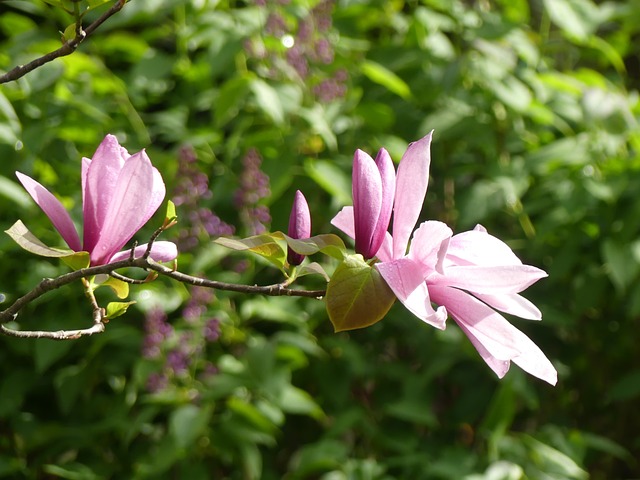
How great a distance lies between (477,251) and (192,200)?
3.78 ft

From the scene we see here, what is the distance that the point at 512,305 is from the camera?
64 centimetres

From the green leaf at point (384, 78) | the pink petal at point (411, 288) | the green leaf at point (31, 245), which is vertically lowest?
the green leaf at point (384, 78)

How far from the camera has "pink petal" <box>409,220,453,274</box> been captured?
62 cm

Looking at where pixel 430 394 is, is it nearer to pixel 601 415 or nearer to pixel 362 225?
pixel 601 415

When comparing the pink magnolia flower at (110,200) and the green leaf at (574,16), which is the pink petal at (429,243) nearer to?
the pink magnolia flower at (110,200)

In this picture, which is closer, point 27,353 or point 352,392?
point 27,353

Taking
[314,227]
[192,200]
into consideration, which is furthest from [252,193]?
[314,227]

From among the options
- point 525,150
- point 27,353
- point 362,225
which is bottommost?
point 27,353

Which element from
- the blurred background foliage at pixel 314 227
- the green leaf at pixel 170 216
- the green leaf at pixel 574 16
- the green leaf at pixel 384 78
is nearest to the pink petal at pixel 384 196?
the green leaf at pixel 170 216

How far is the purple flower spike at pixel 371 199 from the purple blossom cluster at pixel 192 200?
1077 millimetres

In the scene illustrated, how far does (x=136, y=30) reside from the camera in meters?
2.63

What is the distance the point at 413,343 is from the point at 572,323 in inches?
13.2

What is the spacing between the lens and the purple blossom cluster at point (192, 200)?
1.73 metres

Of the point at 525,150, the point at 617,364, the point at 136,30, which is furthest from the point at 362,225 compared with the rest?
the point at 136,30
